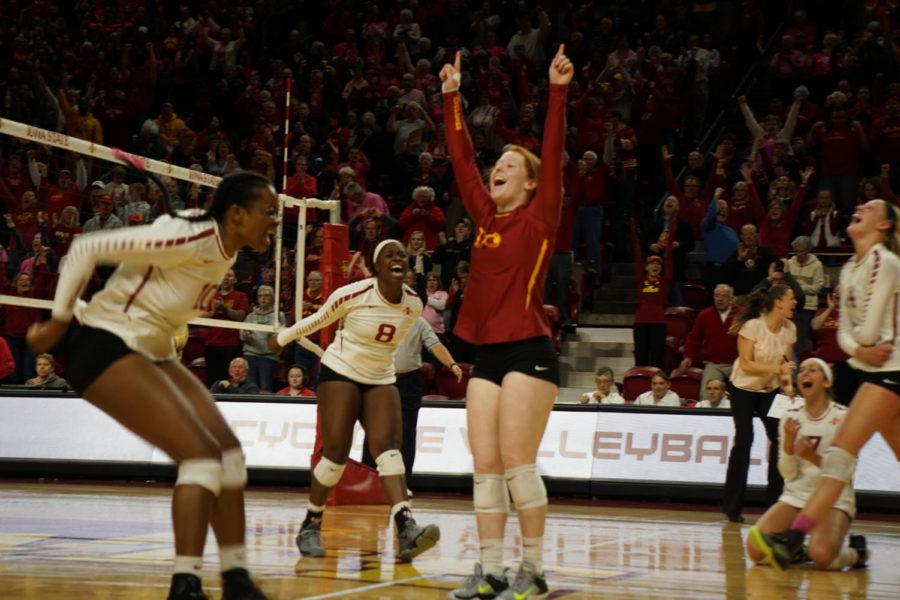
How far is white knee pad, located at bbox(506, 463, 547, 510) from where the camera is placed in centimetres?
596

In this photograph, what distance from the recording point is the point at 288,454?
13.5 meters

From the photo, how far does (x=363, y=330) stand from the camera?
28.7ft

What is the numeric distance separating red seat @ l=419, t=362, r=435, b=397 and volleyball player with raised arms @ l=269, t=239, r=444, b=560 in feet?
19.4

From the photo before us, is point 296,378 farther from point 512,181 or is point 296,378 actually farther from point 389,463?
point 512,181

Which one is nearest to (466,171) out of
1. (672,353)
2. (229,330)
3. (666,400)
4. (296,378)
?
(666,400)

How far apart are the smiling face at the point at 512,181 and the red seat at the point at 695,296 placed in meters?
9.82

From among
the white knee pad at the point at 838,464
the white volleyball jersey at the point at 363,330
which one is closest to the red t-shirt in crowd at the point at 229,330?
the white volleyball jersey at the point at 363,330

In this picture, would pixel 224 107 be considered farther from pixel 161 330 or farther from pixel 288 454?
pixel 161 330

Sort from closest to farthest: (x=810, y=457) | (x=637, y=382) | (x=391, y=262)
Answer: (x=810, y=457), (x=391, y=262), (x=637, y=382)

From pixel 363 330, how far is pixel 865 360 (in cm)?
354

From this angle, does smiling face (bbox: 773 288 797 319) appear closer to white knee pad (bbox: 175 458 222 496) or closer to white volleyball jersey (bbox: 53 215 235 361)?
white volleyball jersey (bbox: 53 215 235 361)

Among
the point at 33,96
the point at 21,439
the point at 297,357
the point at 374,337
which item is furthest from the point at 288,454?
the point at 33,96

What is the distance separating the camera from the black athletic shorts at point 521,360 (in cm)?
600

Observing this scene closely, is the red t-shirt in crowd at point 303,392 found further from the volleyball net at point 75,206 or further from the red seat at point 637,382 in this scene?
the red seat at point 637,382
